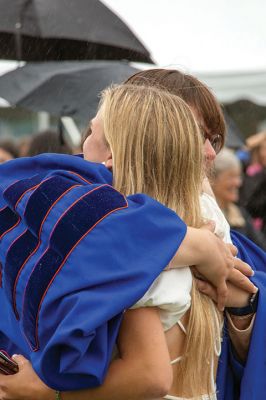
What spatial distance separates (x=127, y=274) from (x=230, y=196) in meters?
4.30

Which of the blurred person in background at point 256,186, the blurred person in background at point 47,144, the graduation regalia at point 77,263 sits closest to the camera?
the graduation regalia at point 77,263

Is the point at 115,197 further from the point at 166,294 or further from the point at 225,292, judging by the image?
the point at 225,292

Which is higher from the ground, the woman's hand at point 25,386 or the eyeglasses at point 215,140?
the eyeglasses at point 215,140

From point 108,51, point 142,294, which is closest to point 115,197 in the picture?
point 142,294

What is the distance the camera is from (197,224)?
211 cm

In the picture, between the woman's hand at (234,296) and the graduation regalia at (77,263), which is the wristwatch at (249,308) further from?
the graduation regalia at (77,263)

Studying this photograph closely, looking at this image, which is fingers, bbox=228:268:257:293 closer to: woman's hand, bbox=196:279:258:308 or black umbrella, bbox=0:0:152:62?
woman's hand, bbox=196:279:258:308

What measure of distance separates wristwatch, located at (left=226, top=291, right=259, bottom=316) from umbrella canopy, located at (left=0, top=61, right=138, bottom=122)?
3288mm

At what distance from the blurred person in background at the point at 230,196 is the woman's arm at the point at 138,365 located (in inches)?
154

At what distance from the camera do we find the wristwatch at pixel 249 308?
219cm

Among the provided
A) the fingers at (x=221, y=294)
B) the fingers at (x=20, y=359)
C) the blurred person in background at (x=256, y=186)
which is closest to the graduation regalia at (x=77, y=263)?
the fingers at (x=20, y=359)

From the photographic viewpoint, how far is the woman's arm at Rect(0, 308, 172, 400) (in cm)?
189

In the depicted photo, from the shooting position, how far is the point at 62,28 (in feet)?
18.3

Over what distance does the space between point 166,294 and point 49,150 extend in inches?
156
